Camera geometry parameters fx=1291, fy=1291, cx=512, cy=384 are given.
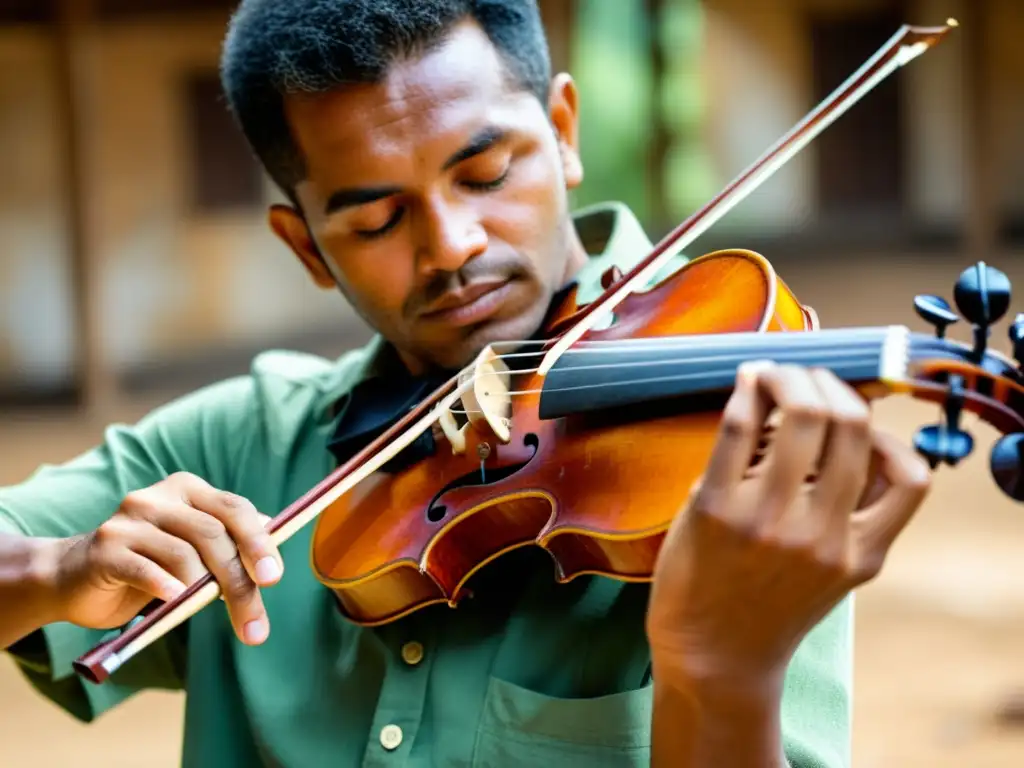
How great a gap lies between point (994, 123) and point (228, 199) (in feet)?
12.4

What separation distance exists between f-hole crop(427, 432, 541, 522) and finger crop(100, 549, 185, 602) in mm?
232

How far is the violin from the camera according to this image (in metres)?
0.84

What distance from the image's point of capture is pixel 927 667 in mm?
3283

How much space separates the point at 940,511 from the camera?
424 cm

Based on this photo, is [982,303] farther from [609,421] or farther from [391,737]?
[391,737]

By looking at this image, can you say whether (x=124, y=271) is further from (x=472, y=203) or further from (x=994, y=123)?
(x=472, y=203)

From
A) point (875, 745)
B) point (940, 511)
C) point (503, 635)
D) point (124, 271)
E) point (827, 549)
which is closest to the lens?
point (827, 549)

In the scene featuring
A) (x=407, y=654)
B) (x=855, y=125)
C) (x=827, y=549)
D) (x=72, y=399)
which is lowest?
(x=72, y=399)

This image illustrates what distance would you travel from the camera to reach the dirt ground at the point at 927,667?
9.74 feet

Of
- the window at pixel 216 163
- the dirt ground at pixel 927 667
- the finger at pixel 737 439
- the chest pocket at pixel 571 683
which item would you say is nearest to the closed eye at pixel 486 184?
the chest pocket at pixel 571 683

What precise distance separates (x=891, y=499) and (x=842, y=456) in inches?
1.7

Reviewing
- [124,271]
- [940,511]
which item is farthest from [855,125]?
[124,271]

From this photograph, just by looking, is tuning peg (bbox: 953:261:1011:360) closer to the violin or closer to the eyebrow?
the violin

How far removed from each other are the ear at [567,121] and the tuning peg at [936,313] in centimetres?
52
